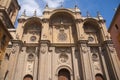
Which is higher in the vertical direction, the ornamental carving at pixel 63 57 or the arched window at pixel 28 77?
the ornamental carving at pixel 63 57

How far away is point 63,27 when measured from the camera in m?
24.6

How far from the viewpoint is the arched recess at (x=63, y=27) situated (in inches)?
910

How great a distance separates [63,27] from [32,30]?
5.53 meters

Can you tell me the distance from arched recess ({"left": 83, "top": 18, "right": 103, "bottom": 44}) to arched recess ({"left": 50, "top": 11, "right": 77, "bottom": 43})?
2245 mm

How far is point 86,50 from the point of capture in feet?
66.0

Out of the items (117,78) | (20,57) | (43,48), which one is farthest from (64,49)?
(117,78)

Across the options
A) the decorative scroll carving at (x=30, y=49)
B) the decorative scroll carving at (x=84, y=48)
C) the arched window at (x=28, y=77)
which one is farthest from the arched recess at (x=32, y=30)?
the decorative scroll carving at (x=84, y=48)

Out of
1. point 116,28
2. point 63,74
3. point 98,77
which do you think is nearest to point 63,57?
point 63,74

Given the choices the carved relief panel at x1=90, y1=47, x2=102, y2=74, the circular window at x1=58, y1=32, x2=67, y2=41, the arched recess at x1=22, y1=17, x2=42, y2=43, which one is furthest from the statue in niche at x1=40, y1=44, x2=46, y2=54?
the carved relief panel at x1=90, y1=47, x2=102, y2=74

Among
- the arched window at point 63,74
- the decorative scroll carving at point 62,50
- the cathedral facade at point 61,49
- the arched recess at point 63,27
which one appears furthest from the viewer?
the arched recess at point 63,27

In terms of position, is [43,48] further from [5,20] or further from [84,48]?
[5,20]

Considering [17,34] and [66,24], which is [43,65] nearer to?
[17,34]

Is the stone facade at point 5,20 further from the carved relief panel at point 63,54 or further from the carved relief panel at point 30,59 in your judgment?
the carved relief panel at point 63,54

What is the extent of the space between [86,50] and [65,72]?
4.50 m
